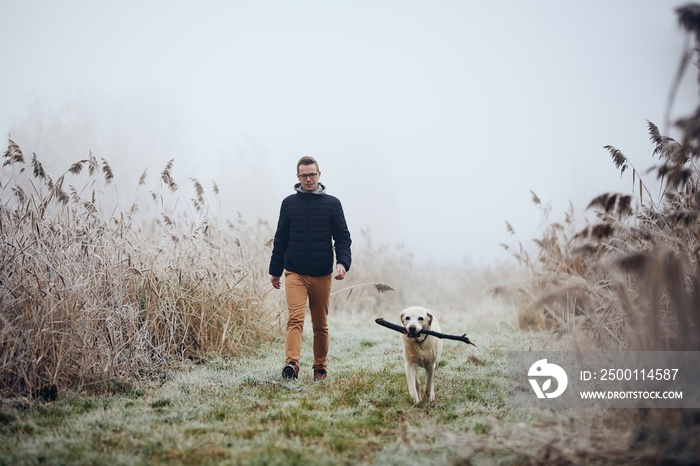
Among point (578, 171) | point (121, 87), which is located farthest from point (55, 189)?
point (578, 171)

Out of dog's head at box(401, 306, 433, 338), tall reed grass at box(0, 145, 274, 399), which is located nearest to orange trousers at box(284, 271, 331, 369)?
dog's head at box(401, 306, 433, 338)

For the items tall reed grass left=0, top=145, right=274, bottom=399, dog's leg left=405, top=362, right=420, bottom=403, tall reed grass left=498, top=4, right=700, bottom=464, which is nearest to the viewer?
tall reed grass left=498, top=4, right=700, bottom=464

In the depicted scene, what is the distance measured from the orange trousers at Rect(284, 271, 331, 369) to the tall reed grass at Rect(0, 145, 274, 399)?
59.0 inches

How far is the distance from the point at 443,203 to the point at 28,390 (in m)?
49.9

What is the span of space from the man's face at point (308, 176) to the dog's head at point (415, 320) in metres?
1.92

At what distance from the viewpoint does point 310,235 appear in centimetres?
532

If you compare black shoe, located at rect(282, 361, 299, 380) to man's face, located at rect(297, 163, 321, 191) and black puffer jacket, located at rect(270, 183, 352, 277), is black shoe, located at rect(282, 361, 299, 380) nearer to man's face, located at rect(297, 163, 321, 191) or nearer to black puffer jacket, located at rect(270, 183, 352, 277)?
black puffer jacket, located at rect(270, 183, 352, 277)

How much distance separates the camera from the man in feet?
17.3

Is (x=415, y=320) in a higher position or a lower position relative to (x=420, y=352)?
higher

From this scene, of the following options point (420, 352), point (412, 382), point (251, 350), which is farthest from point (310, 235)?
point (251, 350)

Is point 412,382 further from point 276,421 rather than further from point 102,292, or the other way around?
point 102,292

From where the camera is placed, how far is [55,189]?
5.11 meters

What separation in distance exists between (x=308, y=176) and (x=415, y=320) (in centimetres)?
210

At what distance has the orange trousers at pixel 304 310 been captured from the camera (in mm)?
5238
